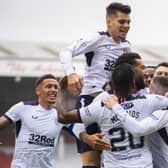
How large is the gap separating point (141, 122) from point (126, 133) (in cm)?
13

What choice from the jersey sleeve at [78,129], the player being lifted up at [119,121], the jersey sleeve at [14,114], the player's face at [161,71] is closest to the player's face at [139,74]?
the player being lifted up at [119,121]

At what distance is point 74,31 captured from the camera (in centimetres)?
1828

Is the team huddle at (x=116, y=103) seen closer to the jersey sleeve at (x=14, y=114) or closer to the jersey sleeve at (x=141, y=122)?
the jersey sleeve at (x=141, y=122)

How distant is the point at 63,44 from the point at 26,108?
11315mm

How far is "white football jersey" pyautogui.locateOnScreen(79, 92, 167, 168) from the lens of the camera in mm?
4398

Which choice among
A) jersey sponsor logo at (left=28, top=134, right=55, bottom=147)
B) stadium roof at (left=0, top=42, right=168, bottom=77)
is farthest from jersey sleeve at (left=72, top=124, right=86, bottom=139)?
stadium roof at (left=0, top=42, right=168, bottom=77)

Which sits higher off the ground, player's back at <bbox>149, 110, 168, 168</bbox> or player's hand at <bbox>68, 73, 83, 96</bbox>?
player's hand at <bbox>68, 73, 83, 96</bbox>

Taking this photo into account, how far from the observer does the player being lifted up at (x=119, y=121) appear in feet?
14.4

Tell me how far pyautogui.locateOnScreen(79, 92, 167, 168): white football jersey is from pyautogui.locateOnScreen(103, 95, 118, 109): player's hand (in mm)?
64

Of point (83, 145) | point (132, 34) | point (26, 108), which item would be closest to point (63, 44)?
point (132, 34)

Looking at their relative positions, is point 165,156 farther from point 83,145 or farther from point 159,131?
point 83,145

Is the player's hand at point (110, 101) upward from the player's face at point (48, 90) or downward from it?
upward

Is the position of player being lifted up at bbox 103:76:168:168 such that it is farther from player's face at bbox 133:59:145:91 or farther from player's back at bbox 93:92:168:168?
player's face at bbox 133:59:145:91

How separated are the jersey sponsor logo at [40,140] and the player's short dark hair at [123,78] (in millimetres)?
1985
